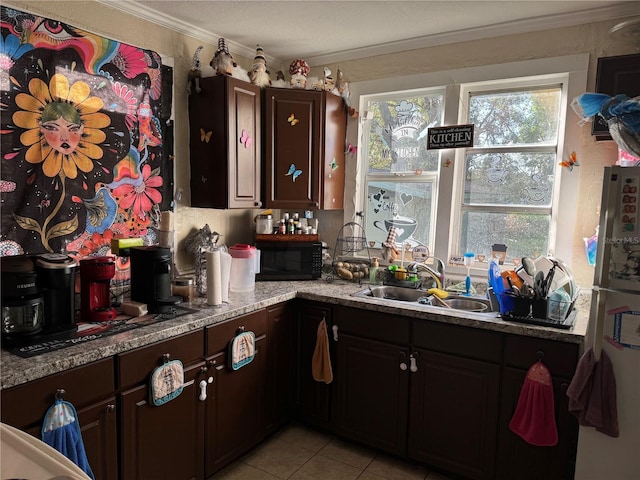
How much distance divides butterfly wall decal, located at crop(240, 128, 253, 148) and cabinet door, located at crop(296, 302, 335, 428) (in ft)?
3.50

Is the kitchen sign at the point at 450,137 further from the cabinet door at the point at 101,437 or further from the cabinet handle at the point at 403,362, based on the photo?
the cabinet door at the point at 101,437

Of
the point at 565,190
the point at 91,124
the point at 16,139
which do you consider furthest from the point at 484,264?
the point at 16,139

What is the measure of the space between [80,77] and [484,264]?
252 centimetres

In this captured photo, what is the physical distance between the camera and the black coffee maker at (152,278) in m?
2.09

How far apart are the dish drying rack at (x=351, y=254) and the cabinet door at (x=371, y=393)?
1.98ft

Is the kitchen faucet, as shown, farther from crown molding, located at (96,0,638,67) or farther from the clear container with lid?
crown molding, located at (96,0,638,67)

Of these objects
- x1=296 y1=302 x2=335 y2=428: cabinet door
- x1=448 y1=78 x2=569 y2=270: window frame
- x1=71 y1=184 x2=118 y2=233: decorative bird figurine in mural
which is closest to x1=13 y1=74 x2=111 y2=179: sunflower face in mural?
x1=71 y1=184 x2=118 y2=233: decorative bird figurine in mural

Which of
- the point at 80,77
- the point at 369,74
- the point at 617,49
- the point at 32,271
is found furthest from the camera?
the point at 369,74

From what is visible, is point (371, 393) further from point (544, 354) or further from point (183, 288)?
point (183, 288)

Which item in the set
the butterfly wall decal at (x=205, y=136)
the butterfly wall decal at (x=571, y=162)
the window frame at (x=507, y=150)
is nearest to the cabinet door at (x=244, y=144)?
the butterfly wall decal at (x=205, y=136)

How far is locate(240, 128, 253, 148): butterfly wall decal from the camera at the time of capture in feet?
9.10

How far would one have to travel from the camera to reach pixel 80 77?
85.4 inches

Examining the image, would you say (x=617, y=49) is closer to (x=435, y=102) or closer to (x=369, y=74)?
(x=435, y=102)

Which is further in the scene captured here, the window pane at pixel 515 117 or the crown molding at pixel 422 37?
the window pane at pixel 515 117
